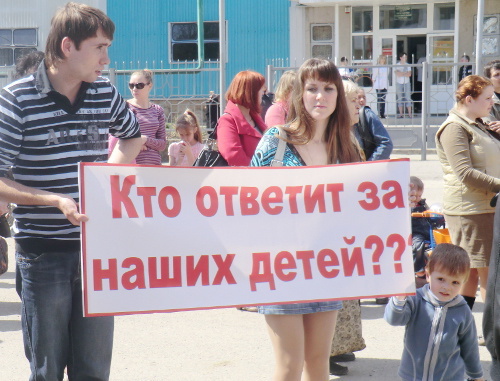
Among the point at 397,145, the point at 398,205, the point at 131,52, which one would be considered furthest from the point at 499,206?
the point at 131,52

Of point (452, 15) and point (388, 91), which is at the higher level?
point (452, 15)

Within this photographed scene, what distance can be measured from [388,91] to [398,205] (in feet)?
50.5

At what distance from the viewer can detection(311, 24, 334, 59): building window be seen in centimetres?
2608

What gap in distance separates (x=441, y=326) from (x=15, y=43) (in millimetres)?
26044

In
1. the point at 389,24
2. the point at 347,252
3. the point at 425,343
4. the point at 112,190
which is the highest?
the point at 389,24

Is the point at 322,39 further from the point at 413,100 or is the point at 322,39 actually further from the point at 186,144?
the point at 186,144

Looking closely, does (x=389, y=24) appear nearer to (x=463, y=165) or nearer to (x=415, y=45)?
(x=415, y=45)

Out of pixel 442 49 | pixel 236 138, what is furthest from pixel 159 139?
pixel 442 49

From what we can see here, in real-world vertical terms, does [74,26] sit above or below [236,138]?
above

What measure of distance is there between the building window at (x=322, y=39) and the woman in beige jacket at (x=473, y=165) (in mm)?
20905

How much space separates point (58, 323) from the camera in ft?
10.4

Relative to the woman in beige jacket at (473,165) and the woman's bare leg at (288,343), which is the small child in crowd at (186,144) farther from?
the woman's bare leg at (288,343)

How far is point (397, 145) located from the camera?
17984 millimetres

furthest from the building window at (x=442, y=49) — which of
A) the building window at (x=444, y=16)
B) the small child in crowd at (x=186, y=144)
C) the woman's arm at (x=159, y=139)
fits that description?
the woman's arm at (x=159, y=139)
